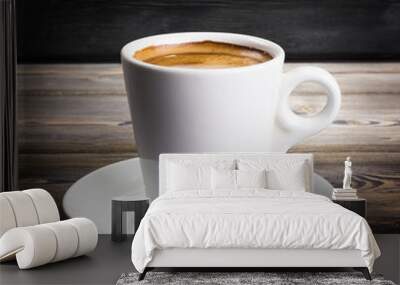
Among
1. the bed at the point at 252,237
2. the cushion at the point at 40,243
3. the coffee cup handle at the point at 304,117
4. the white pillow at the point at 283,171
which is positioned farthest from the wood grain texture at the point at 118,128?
the bed at the point at 252,237

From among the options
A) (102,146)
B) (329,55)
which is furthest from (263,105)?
(102,146)

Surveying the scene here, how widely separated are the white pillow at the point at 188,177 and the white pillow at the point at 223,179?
43 millimetres

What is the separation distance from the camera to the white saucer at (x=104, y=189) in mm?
5598

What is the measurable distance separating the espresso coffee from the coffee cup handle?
23 cm

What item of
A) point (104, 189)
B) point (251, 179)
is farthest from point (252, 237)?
point (104, 189)

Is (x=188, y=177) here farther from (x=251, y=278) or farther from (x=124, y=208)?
(x=251, y=278)

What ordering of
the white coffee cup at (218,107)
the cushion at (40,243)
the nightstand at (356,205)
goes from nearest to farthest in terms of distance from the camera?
the cushion at (40,243) < the white coffee cup at (218,107) < the nightstand at (356,205)

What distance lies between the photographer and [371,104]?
5770 mm

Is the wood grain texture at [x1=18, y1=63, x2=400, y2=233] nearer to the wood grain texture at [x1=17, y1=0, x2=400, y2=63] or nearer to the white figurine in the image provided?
the wood grain texture at [x1=17, y1=0, x2=400, y2=63]

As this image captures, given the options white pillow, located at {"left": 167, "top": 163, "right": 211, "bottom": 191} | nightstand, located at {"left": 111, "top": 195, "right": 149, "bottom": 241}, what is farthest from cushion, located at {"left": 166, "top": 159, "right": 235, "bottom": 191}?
nightstand, located at {"left": 111, "top": 195, "right": 149, "bottom": 241}

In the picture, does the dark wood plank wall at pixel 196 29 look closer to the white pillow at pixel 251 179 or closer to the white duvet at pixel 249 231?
the white pillow at pixel 251 179

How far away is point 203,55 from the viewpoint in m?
5.40

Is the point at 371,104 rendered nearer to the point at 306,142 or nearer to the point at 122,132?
the point at 306,142

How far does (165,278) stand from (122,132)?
6.11 feet
